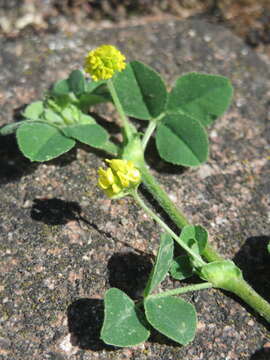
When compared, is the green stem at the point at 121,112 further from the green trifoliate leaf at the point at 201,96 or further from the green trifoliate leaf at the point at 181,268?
the green trifoliate leaf at the point at 181,268

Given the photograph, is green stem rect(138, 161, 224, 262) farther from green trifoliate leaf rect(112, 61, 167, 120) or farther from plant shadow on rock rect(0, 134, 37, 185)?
plant shadow on rock rect(0, 134, 37, 185)

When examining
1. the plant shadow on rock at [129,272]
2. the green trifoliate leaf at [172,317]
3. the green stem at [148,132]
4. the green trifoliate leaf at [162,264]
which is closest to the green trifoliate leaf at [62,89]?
the green stem at [148,132]

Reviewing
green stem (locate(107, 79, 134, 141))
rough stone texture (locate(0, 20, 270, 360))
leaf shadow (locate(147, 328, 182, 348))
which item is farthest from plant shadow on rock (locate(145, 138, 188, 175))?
leaf shadow (locate(147, 328, 182, 348))

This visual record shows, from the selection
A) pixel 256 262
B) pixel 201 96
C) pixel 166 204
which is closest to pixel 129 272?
pixel 166 204

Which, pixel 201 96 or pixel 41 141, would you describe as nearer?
pixel 41 141

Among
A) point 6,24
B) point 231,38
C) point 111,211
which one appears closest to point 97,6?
point 6,24

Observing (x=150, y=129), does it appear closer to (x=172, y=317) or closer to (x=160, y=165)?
(x=160, y=165)
